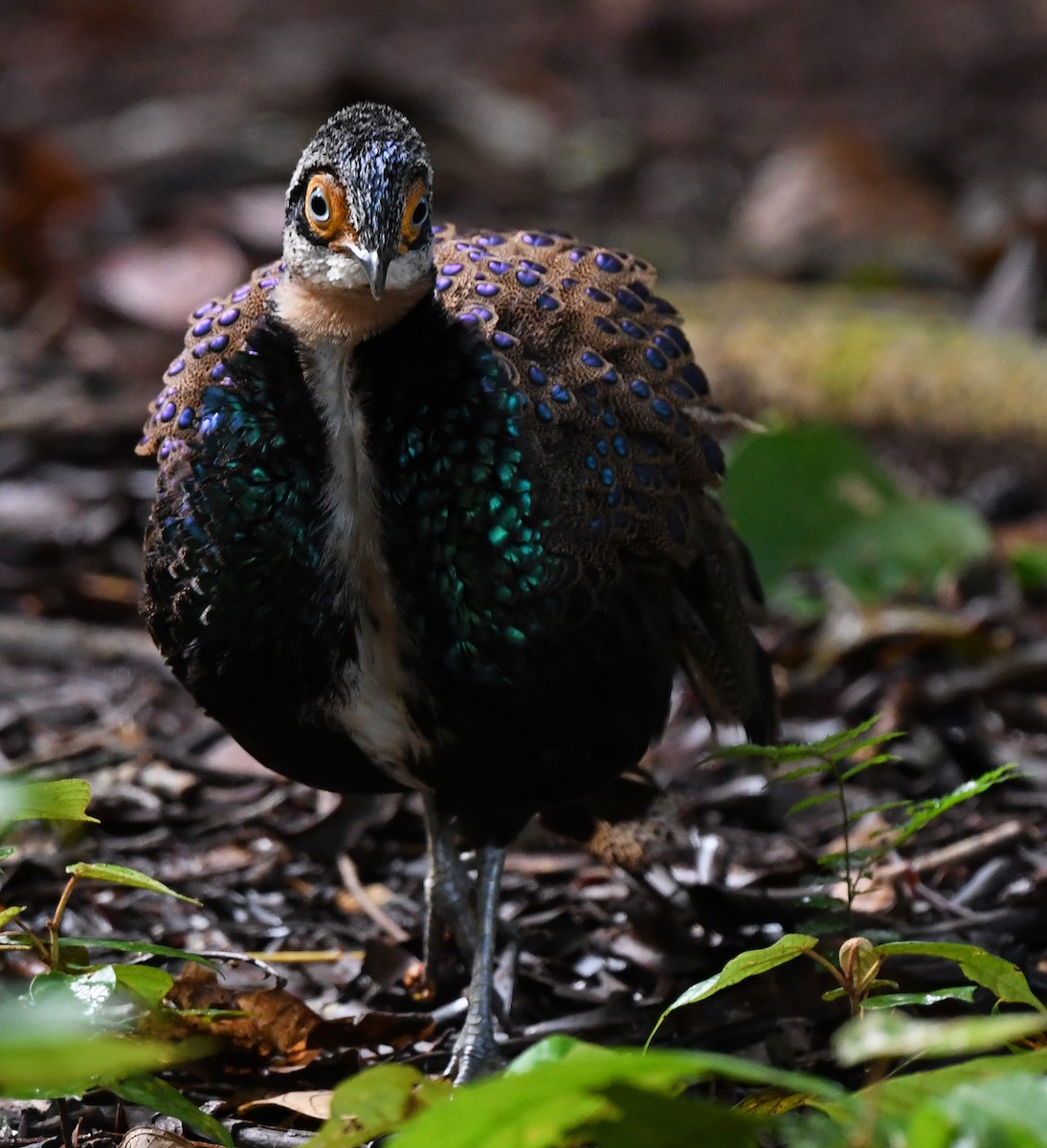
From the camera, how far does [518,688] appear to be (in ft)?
10.3

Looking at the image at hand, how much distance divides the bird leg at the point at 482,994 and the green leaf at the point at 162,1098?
2.81ft

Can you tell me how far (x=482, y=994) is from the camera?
11.4 feet

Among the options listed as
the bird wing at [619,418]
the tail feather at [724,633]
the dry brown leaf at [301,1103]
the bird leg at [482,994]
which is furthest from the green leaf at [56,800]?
the tail feather at [724,633]

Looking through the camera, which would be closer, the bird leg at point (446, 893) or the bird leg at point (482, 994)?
the bird leg at point (482, 994)

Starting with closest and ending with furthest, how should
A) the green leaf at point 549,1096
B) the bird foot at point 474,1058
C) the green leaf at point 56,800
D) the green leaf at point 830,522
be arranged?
the green leaf at point 549,1096 → the green leaf at point 56,800 → the bird foot at point 474,1058 → the green leaf at point 830,522

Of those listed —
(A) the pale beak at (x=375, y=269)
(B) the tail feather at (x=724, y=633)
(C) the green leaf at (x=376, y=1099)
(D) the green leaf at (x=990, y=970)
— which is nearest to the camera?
(C) the green leaf at (x=376, y=1099)

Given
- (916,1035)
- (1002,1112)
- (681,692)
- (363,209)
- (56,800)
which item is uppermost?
(363,209)

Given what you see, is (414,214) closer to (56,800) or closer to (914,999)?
(56,800)

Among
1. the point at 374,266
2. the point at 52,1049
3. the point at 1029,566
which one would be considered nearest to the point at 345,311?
the point at 374,266

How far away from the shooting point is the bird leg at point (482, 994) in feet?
11.1

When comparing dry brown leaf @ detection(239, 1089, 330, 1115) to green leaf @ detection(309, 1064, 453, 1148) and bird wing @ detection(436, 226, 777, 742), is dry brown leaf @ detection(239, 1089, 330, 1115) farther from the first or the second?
bird wing @ detection(436, 226, 777, 742)

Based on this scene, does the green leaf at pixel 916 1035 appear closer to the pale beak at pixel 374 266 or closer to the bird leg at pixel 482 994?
the pale beak at pixel 374 266

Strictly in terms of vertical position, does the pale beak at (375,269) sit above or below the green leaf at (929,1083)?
above

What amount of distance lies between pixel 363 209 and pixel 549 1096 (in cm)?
164
